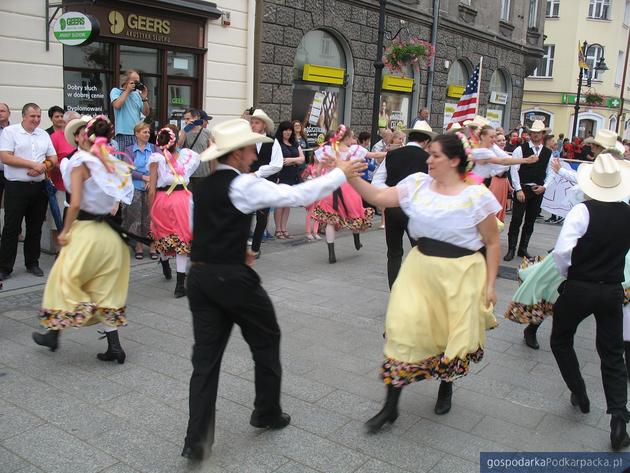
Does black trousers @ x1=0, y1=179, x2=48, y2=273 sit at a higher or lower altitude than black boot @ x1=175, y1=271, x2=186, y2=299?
higher

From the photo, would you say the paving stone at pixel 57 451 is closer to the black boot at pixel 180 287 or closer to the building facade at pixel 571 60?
the black boot at pixel 180 287

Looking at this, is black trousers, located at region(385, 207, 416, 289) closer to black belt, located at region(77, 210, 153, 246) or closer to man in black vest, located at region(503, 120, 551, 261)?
black belt, located at region(77, 210, 153, 246)

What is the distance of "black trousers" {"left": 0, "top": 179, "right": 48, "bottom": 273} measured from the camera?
7340 mm

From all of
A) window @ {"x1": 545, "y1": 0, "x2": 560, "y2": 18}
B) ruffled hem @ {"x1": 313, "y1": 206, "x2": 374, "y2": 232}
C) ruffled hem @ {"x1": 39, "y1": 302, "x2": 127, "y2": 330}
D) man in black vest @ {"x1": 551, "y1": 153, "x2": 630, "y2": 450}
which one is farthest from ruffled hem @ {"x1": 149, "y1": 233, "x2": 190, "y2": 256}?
window @ {"x1": 545, "y1": 0, "x2": 560, "y2": 18}

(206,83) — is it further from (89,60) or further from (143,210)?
(143,210)

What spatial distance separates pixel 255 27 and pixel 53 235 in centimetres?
706

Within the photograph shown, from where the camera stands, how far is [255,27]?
13719 millimetres

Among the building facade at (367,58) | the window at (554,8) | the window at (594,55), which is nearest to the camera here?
the building facade at (367,58)

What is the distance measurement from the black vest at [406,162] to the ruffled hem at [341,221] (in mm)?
2843

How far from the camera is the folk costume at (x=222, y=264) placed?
3.49 meters

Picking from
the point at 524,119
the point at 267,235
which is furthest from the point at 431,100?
the point at 524,119

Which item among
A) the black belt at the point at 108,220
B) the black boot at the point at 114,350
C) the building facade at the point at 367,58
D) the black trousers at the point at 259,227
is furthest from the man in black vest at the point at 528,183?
the black boot at the point at 114,350

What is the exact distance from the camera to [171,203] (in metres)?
7.16

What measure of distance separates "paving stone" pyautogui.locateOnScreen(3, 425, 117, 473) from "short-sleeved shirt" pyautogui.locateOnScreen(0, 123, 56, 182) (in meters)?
4.20
